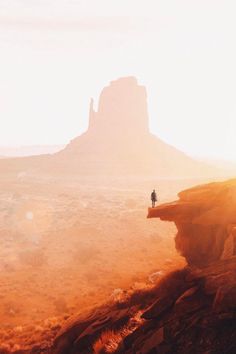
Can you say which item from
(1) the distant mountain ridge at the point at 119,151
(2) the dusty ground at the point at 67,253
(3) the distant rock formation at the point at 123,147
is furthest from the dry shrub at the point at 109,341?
(3) the distant rock formation at the point at 123,147

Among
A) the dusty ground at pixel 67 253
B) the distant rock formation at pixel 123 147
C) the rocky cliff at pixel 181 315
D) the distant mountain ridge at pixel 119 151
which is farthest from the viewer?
the distant rock formation at pixel 123 147

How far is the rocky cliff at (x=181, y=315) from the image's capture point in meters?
9.16

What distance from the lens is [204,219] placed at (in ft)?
66.3

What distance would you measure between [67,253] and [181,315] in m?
47.2

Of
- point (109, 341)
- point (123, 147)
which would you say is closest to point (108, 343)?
point (109, 341)

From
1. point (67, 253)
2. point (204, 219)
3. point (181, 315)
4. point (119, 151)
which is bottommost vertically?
point (67, 253)

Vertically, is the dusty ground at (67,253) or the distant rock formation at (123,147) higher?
the distant rock formation at (123,147)

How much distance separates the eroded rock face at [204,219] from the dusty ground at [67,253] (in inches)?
189

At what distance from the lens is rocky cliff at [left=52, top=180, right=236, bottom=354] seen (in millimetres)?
9156

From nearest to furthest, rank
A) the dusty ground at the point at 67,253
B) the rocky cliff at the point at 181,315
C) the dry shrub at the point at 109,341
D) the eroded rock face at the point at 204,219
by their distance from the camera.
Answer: the rocky cliff at the point at 181,315 < the dry shrub at the point at 109,341 < the eroded rock face at the point at 204,219 < the dusty ground at the point at 67,253

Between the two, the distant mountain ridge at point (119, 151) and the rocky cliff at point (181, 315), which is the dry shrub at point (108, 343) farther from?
the distant mountain ridge at point (119, 151)

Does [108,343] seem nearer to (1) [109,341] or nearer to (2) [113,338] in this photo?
(1) [109,341]

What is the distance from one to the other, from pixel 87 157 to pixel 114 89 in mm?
38035

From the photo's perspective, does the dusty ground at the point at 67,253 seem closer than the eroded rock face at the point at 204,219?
No
